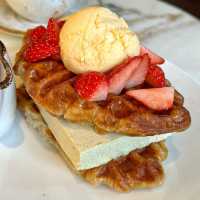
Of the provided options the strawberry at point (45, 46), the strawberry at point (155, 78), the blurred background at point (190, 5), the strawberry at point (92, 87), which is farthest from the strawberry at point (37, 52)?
the blurred background at point (190, 5)

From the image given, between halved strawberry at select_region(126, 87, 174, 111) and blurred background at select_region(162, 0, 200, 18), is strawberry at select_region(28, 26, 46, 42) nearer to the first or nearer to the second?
halved strawberry at select_region(126, 87, 174, 111)

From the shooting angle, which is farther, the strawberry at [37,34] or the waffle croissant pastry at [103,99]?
the strawberry at [37,34]

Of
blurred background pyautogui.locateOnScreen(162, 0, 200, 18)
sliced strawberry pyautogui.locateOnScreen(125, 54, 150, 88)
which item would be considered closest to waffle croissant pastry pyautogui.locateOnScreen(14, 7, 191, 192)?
sliced strawberry pyautogui.locateOnScreen(125, 54, 150, 88)

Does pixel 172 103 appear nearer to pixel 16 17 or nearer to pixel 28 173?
pixel 28 173

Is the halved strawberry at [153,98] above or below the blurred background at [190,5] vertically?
above

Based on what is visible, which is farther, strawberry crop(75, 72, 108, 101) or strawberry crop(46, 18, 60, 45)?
strawberry crop(46, 18, 60, 45)

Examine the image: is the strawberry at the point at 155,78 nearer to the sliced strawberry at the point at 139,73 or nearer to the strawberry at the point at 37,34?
the sliced strawberry at the point at 139,73
